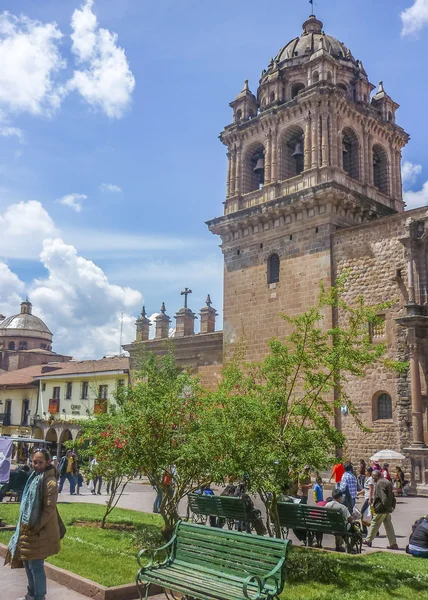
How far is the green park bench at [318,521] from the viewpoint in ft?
30.0

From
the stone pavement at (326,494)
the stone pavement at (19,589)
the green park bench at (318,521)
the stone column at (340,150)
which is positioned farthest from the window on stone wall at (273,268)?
the stone pavement at (19,589)

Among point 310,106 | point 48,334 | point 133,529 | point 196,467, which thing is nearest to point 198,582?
point 196,467

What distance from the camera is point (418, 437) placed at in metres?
18.9

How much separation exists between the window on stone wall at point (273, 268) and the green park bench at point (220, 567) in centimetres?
1886

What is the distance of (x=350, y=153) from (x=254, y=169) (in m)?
4.40

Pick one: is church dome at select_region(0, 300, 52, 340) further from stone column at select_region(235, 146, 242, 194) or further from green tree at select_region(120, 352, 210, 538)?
green tree at select_region(120, 352, 210, 538)

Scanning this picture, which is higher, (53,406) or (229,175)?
(229,175)

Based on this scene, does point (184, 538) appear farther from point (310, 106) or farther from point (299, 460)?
point (310, 106)

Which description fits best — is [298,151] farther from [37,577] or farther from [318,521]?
[37,577]

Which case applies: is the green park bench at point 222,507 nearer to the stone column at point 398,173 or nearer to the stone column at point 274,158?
the stone column at point 274,158

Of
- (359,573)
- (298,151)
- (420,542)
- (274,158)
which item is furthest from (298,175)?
(359,573)

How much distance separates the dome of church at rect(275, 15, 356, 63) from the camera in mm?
27078

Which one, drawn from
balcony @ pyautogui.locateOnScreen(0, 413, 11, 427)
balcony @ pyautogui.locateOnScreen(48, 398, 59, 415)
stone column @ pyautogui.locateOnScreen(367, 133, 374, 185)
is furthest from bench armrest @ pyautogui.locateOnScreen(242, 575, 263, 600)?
balcony @ pyautogui.locateOnScreen(0, 413, 11, 427)

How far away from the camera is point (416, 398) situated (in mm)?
19359
